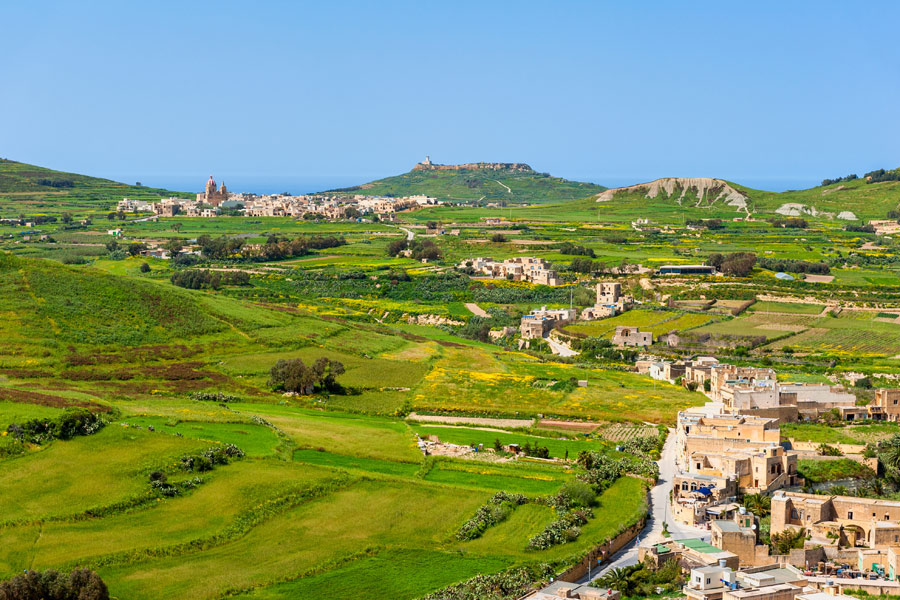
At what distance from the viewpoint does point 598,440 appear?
1935 inches

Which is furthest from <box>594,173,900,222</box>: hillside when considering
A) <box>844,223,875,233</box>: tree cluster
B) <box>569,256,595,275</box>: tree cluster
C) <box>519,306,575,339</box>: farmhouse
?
<box>519,306,575,339</box>: farmhouse

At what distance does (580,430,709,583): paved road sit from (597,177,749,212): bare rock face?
141304 millimetres

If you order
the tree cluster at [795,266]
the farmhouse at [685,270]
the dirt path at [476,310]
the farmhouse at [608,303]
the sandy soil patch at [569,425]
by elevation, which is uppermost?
the tree cluster at [795,266]

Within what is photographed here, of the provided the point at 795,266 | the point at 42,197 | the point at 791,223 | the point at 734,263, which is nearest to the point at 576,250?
the point at 734,263

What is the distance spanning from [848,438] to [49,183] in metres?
179

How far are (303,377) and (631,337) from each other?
91.6 ft

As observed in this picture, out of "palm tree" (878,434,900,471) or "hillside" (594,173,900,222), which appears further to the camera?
"hillside" (594,173,900,222)

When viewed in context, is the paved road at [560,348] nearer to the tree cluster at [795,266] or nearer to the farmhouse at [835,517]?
the farmhouse at [835,517]

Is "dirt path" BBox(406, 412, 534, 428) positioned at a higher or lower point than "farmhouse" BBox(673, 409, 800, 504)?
lower

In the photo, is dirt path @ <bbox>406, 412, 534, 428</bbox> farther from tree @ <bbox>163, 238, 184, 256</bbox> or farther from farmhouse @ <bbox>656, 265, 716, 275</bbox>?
tree @ <bbox>163, 238, 184, 256</bbox>

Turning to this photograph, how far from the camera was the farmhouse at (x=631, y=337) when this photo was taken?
248ft

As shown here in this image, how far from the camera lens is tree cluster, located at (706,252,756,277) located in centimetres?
10590

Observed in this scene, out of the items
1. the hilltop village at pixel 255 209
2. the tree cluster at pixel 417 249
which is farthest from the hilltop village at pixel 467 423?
the hilltop village at pixel 255 209

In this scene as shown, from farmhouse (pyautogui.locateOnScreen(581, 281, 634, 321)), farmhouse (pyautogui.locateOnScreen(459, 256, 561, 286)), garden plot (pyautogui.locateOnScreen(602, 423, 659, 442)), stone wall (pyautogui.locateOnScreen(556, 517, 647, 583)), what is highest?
farmhouse (pyautogui.locateOnScreen(459, 256, 561, 286))
